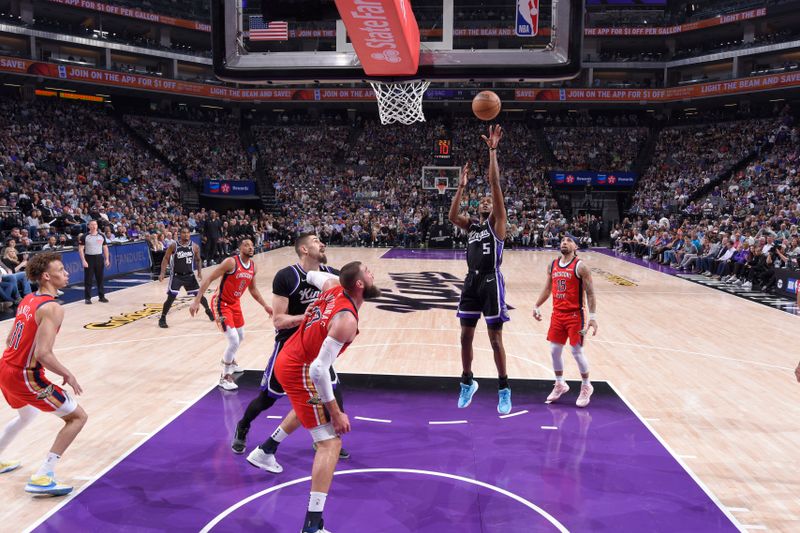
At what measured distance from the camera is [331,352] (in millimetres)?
3719

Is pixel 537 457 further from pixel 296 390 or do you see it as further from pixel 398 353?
pixel 398 353

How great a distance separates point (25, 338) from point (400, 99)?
8735mm

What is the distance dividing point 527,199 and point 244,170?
16310mm

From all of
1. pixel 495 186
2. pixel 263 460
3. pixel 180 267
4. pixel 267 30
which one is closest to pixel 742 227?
pixel 267 30

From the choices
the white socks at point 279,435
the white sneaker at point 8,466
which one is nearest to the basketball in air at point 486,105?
the white socks at point 279,435

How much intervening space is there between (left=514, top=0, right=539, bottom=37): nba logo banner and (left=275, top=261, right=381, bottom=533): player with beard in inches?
246

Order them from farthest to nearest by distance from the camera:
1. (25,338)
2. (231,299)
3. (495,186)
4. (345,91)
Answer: (345,91)
(231,299)
(495,186)
(25,338)

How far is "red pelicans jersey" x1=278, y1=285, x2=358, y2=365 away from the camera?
3916 mm

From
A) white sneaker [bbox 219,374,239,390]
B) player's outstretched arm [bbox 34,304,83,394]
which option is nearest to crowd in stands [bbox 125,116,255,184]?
white sneaker [bbox 219,374,239,390]

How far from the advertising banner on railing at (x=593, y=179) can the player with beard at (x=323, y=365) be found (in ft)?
103

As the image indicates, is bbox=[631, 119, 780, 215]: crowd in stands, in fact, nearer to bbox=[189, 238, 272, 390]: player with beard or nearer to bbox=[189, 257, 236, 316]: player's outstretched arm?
bbox=[189, 238, 272, 390]: player with beard

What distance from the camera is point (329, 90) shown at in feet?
115

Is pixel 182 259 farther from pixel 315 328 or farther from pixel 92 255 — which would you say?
pixel 315 328

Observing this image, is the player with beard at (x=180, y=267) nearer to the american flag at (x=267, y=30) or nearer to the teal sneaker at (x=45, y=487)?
the american flag at (x=267, y=30)
